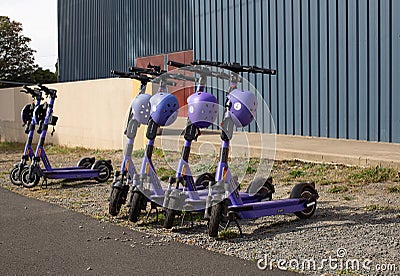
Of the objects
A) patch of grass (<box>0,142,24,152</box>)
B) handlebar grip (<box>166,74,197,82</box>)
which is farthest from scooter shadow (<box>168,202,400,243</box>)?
patch of grass (<box>0,142,24,152</box>)

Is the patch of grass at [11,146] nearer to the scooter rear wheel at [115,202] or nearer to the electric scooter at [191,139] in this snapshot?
the scooter rear wheel at [115,202]

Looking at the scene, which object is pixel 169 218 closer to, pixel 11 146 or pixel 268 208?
pixel 268 208

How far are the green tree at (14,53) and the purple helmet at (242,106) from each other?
28664 millimetres

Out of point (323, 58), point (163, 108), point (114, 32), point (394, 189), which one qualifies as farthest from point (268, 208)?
point (114, 32)

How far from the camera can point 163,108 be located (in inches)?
294

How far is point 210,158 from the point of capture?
9.27m

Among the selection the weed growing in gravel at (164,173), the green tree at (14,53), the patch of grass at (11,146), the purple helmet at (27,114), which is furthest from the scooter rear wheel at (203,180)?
the green tree at (14,53)

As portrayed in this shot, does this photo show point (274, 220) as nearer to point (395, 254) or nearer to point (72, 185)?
point (395, 254)

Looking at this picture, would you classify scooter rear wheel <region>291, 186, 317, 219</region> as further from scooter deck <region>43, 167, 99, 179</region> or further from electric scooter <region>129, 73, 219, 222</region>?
scooter deck <region>43, 167, 99, 179</region>

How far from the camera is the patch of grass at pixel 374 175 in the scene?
9.54 meters

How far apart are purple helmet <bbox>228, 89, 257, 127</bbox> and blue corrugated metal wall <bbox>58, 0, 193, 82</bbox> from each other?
12.7 metres

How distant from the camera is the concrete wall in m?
16.2

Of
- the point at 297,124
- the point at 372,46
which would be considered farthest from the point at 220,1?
the point at 372,46

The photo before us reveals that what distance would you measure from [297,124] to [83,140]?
20.7ft
